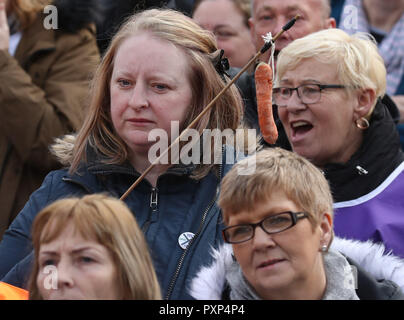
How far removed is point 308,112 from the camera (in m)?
3.92

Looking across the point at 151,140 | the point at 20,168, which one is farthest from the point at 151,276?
the point at 20,168

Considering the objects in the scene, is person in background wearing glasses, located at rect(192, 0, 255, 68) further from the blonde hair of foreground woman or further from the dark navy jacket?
the blonde hair of foreground woman

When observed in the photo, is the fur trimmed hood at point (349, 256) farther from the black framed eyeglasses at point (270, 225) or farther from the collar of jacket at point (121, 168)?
the collar of jacket at point (121, 168)

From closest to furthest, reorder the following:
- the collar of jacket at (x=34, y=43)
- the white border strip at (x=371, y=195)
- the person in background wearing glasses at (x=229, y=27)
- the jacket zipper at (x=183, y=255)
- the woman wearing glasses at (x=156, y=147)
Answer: the jacket zipper at (x=183, y=255) → the woman wearing glasses at (x=156, y=147) → the white border strip at (x=371, y=195) → the collar of jacket at (x=34, y=43) → the person in background wearing glasses at (x=229, y=27)

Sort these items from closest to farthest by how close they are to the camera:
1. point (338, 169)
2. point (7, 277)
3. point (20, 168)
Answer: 1. point (7, 277)
2. point (338, 169)
3. point (20, 168)

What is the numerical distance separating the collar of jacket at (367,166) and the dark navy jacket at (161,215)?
2.05 ft

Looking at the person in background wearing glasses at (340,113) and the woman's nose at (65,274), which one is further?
the person in background wearing glasses at (340,113)

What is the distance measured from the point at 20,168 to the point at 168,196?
1.32m

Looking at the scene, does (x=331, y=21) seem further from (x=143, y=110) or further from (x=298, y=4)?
(x=143, y=110)

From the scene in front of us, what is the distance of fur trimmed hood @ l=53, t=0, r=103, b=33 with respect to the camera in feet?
15.2

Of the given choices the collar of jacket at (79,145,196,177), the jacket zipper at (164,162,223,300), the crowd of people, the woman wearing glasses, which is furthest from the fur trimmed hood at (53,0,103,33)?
the jacket zipper at (164,162,223,300)

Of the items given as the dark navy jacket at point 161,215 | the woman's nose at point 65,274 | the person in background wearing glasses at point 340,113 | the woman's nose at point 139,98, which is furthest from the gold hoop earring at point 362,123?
the woman's nose at point 65,274

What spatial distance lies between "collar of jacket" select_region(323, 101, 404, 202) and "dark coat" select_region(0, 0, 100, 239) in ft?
4.36

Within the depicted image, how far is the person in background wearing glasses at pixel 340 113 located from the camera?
149 inches
